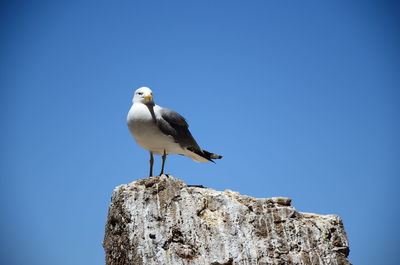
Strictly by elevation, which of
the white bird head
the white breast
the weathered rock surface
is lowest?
the weathered rock surface

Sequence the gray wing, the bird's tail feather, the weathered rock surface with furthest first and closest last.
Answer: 1. the bird's tail feather
2. the gray wing
3. the weathered rock surface

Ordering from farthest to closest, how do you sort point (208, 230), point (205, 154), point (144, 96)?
point (205, 154)
point (144, 96)
point (208, 230)

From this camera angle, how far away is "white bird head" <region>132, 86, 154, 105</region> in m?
9.66

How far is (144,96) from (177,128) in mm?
1023

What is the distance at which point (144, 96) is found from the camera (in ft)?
31.8

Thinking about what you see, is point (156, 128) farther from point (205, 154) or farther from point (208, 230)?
point (208, 230)

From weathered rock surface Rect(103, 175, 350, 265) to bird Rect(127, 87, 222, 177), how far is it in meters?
1.74

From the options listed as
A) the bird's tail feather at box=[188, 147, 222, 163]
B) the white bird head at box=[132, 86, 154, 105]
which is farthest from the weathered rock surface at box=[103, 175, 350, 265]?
the bird's tail feather at box=[188, 147, 222, 163]

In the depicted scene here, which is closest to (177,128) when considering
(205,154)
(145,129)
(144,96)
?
(145,129)

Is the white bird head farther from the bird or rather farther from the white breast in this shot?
the white breast

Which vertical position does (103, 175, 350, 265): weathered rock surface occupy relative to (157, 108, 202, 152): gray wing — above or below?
below

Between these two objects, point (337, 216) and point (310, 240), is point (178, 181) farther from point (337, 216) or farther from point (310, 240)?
point (337, 216)

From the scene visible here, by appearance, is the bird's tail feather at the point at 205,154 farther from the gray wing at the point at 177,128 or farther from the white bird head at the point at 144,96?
the white bird head at the point at 144,96

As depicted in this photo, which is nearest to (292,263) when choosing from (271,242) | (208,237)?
(271,242)
